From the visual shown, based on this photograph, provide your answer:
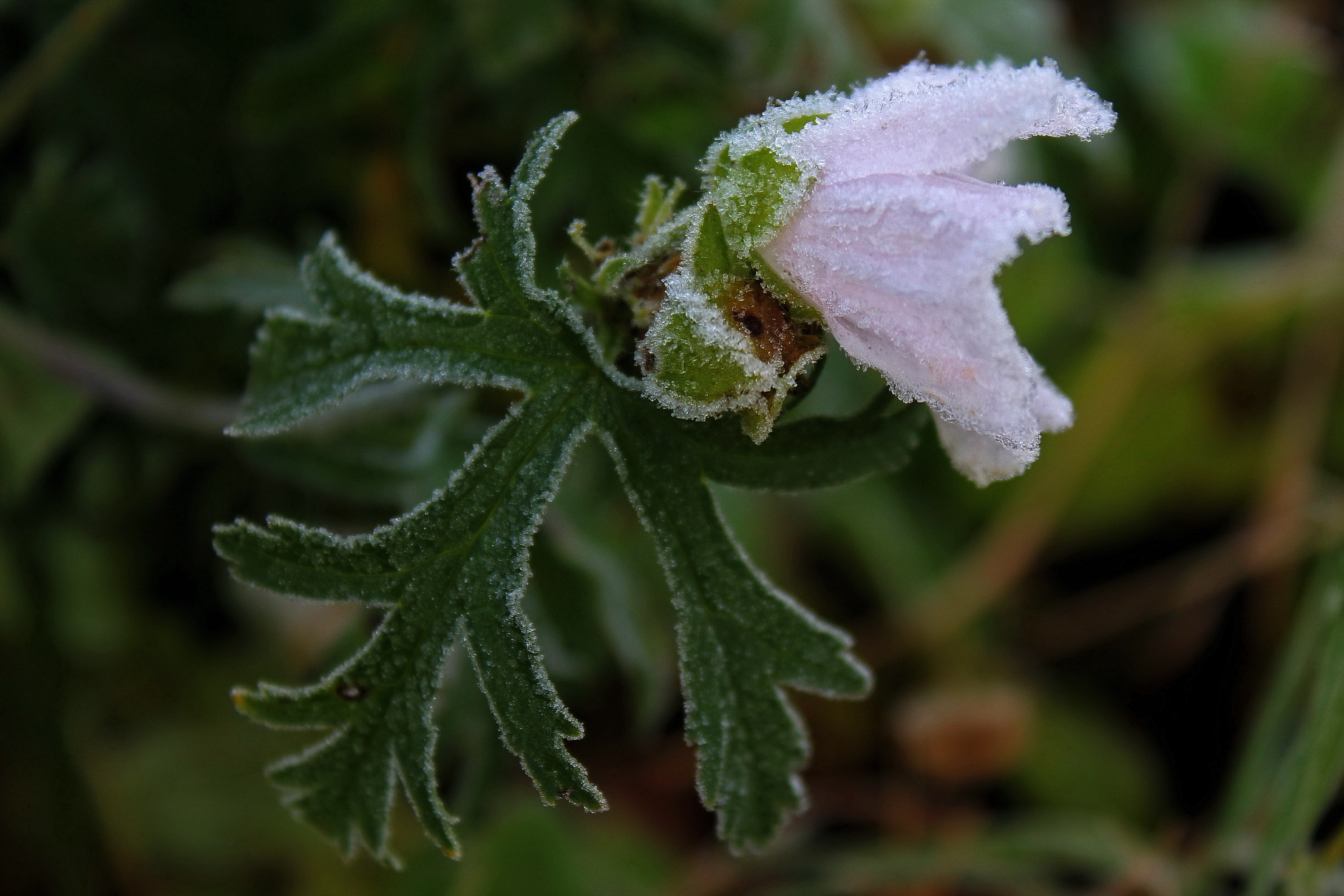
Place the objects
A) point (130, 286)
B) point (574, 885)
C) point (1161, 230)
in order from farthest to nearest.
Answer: point (1161, 230) → point (574, 885) → point (130, 286)

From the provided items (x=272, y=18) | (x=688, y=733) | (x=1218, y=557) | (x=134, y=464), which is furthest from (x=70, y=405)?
(x=1218, y=557)

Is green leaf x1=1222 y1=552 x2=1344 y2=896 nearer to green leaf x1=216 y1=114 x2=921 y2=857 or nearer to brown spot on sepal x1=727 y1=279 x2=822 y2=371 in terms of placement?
green leaf x1=216 y1=114 x2=921 y2=857

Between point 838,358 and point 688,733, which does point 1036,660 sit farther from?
point 688,733

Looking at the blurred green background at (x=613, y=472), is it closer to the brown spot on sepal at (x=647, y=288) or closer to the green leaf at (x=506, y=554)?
the green leaf at (x=506, y=554)

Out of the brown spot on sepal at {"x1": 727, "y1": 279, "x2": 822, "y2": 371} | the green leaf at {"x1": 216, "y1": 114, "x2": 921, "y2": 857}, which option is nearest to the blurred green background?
the green leaf at {"x1": 216, "y1": 114, "x2": 921, "y2": 857}

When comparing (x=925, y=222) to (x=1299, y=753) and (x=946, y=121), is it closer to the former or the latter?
(x=946, y=121)

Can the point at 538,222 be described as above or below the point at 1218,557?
above
